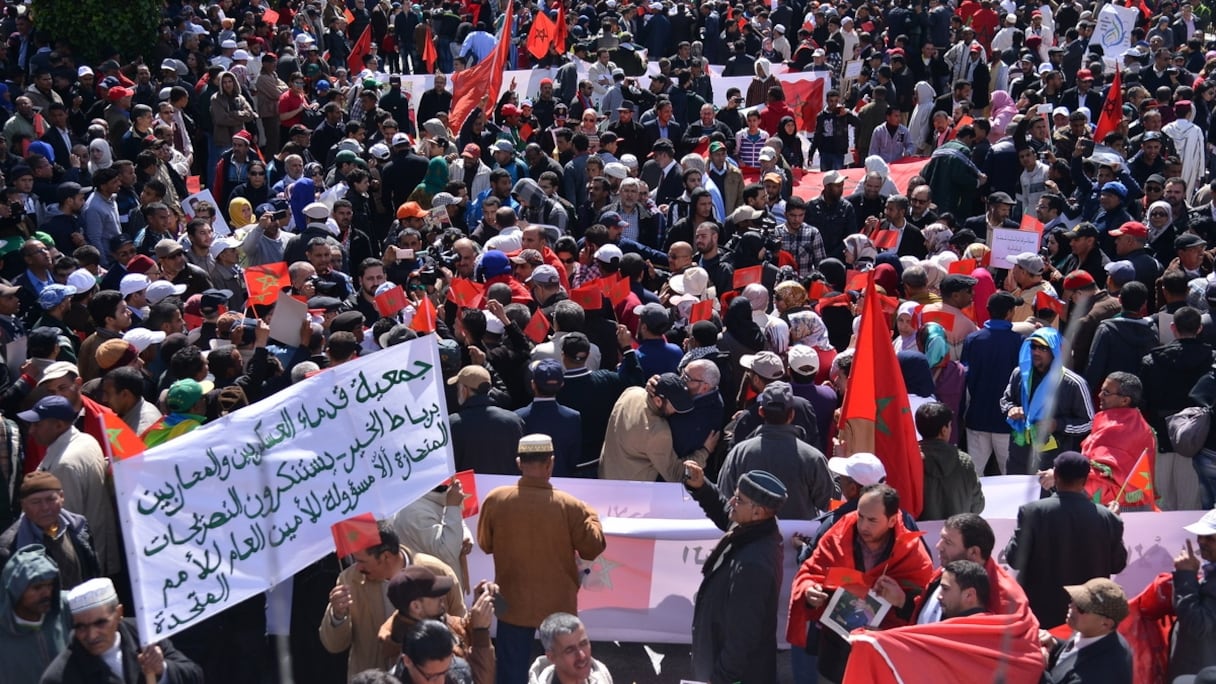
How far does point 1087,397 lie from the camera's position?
8414 millimetres

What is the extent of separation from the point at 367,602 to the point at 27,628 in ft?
4.30

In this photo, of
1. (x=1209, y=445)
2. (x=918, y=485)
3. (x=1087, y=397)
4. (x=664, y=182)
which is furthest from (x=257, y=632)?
(x=664, y=182)

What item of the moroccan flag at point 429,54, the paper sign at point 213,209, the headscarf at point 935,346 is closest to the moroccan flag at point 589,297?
the headscarf at point 935,346

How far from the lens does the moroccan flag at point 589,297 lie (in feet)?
30.8

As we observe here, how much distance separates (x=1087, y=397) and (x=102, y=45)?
13.6 metres

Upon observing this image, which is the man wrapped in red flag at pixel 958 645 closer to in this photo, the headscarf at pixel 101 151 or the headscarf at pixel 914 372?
the headscarf at pixel 914 372

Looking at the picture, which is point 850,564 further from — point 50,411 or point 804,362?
point 50,411

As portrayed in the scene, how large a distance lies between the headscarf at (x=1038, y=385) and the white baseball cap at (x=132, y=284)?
566cm

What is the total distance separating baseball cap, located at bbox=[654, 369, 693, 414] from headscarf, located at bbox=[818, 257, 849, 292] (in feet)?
9.87

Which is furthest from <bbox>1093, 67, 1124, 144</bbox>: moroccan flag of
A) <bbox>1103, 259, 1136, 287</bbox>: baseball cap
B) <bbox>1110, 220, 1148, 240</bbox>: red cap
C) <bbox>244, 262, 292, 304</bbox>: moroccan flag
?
<bbox>244, 262, 292, 304</bbox>: moroccan flag

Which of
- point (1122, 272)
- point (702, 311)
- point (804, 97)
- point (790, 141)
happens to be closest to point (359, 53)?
point (804, 97)

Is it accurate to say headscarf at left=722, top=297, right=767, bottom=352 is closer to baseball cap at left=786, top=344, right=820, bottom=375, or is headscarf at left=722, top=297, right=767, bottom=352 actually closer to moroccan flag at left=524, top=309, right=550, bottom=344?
baseball cap at left=786, top=344, right=820, bottom=375

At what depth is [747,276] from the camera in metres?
10.5

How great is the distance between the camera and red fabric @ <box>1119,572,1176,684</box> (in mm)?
6176
